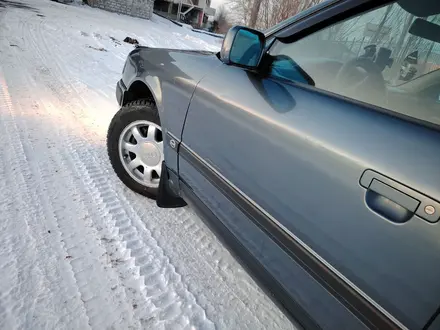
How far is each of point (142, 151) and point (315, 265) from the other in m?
1.66

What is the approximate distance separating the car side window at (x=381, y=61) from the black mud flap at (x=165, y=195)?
1.10 meters

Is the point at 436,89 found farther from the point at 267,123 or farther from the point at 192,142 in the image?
the point at 192,142

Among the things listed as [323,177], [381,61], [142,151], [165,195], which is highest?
[381,61]

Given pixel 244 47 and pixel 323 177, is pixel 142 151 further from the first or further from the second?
pixel 323 177

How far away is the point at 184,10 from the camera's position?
3462 centimetres

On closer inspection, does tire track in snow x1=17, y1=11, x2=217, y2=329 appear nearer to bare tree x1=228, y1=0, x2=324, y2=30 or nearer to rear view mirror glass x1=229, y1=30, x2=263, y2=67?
rear view mirror glass x1=229, y1=30, x2=263, y2=67

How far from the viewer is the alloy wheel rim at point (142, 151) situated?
2.35 meters

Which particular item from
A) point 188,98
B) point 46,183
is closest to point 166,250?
point 188,98

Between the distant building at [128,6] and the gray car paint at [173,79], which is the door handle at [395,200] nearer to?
the gray car paint at [173,79]

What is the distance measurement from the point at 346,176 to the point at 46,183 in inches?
91.8

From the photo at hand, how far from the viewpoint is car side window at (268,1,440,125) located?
1200 mm

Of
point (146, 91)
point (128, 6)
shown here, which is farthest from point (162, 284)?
point (128, 6)

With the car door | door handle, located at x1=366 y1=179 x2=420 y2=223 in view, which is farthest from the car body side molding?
door handle, located at x1=366 y1=179 x2=420 y2=223

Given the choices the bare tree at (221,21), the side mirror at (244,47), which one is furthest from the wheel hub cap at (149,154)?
the bare tree at (221,21)
